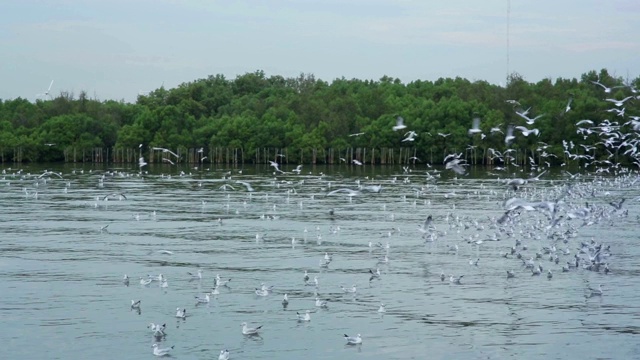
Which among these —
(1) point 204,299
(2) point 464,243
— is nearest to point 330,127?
(2) point 464,243

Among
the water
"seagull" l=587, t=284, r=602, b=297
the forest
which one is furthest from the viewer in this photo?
the forest

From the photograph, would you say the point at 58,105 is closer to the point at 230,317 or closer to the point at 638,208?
the point at 638,208

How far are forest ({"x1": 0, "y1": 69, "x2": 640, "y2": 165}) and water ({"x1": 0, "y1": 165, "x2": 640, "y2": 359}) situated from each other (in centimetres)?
7398

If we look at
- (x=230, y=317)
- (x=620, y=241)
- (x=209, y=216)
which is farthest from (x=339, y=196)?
(x=230, y=317)

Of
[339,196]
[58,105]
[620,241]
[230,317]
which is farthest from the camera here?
[58,105]

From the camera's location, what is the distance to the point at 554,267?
1465 inches

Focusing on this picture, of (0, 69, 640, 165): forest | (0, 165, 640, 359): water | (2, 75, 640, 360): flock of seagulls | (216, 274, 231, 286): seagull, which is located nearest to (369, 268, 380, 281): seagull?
(2, 75, 640, 360): flock of seagulls

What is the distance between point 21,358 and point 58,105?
159m

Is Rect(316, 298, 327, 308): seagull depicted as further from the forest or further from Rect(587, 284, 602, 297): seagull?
the forest

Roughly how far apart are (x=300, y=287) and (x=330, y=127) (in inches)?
4753

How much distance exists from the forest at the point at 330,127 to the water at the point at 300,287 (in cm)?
7398

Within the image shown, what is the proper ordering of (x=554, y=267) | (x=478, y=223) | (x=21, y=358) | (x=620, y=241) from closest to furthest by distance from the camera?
1. (x=21, y=358)
2. (x=554, y=267)
3. (x=620, y=241)
4. (x=478, y=223)

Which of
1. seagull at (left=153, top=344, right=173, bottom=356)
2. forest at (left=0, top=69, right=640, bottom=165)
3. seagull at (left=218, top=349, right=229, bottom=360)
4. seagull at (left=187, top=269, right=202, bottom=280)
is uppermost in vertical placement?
forest at (left=0, top=69, right=640, bottom=165)

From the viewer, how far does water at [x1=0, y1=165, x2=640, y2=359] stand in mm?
26297
